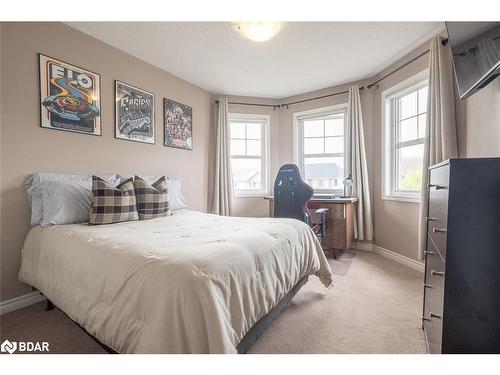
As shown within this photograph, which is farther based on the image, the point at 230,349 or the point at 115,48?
the point at 115,48

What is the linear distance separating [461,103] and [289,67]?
1.89 m

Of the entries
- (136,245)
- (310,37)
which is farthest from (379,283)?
(310,37)

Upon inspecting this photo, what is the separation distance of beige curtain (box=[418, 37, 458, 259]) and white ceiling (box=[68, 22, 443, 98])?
0.34 metres

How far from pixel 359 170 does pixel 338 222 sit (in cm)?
85

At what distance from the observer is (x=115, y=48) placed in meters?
2.53

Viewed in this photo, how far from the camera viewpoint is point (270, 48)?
8.45 feet

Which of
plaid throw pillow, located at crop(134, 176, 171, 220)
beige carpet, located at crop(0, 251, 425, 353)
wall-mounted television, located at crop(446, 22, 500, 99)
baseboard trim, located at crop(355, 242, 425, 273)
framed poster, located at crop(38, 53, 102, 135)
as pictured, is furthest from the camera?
baseboard trim, located at crop(355, 242, 425, 273)

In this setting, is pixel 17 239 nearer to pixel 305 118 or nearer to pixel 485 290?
pixel 485 290

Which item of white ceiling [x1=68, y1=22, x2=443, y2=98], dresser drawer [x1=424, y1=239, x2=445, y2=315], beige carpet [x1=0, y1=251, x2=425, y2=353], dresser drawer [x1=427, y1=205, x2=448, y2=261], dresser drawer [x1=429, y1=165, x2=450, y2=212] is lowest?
beige carpet [x1=0, y1=251, x2=425, y2=353]

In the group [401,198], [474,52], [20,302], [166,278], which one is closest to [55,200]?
[20,302]

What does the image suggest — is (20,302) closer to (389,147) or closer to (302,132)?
(302,132)

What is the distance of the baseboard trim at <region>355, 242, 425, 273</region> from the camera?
2674 millimetres

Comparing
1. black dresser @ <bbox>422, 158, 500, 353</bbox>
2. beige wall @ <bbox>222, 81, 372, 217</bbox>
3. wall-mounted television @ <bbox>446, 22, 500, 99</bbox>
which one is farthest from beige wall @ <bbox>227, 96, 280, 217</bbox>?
black dresser @ <bbox>422, 158, 500, 353</bbox>

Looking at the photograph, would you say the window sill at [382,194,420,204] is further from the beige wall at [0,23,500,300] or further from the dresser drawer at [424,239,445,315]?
the dresser drawer at [424,239,445,315]
